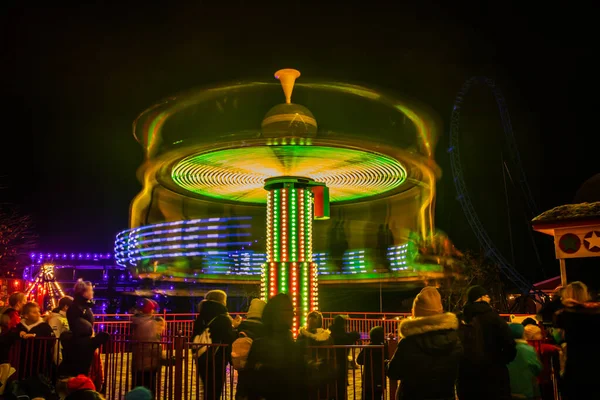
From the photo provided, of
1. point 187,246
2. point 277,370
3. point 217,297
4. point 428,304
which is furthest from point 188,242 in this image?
point 277,370

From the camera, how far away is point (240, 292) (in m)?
45.3

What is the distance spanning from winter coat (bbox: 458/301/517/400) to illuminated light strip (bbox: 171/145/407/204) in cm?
817

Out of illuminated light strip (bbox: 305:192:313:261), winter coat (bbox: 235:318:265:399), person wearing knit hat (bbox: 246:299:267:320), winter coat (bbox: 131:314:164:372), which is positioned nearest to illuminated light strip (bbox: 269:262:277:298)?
illuminated light strip (bbox: 305:192:313:261)

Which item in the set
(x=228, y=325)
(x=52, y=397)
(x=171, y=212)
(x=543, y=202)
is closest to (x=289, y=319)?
(x=228, y=325)

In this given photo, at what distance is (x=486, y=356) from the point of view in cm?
569

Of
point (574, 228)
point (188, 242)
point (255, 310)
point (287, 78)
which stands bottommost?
point (255, 310)

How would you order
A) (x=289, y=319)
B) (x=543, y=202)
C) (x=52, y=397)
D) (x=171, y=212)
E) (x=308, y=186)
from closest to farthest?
1. (x=289, y=319)
2. (x=52, y=397)
3. (x=308, y=186)
4. (x=171, y=212)
5. (x=543, y=202)

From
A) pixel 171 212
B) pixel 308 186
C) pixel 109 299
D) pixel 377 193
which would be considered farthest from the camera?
pixel 109 299

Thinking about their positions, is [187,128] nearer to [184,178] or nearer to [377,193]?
[184,178]

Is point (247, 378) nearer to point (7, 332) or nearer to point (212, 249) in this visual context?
point (7, 332)

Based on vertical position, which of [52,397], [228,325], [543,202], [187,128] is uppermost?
[543,202]

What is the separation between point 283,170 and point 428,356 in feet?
37.3

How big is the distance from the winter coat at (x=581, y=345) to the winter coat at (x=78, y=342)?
241 inches

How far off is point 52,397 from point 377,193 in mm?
14538
